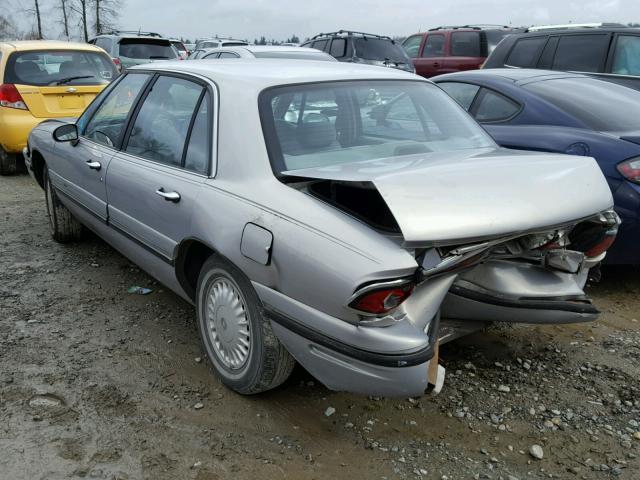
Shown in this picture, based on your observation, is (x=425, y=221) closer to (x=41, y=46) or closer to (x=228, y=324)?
(x=228, y=324)

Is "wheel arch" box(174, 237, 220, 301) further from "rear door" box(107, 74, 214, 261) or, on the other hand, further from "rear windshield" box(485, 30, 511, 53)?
"rear windshield" box(485, 30, 511, 53)

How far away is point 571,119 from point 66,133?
12.1 ft

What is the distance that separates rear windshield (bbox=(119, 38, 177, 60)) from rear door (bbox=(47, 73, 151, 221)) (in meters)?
9.93

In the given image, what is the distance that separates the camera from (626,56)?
7.37 m

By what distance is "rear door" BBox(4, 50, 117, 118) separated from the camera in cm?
752

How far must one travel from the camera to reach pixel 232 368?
10.1ft

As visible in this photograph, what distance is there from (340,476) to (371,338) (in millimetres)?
641

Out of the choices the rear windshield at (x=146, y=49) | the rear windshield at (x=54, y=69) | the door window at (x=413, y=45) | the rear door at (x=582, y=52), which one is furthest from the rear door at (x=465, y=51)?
→ the rear windshield at (x=54, y=69)

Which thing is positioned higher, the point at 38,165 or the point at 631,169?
the point at 631,169

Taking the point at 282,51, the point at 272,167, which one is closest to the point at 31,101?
the point at 282,51

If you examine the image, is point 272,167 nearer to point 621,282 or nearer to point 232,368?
point 232,368

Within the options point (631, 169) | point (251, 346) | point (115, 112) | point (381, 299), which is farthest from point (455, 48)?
point (381, 299)

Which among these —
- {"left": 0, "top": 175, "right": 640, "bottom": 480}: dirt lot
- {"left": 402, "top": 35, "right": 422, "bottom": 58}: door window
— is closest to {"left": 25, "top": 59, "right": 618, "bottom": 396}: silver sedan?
{"left": 0, "top": 175, "right": 640, "bottom": 480}: dirt lot

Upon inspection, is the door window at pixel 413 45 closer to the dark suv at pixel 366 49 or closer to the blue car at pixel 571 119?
the dark suv at pixel 366 49
